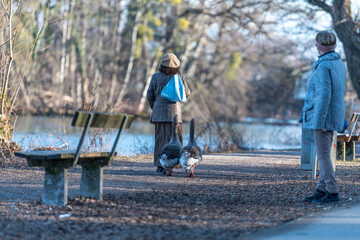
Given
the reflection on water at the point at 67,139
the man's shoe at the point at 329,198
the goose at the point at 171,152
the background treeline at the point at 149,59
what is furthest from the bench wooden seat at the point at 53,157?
the background treeline at the point at 149,59

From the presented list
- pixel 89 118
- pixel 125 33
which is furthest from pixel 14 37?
pixel 125 33

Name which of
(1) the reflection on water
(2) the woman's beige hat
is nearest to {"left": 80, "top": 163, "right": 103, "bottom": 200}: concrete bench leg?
(2) the woman's beige hat

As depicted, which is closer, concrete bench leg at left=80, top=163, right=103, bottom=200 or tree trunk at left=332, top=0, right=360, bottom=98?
concrete bench leg at left=80, top=163, right=103, bottom=200

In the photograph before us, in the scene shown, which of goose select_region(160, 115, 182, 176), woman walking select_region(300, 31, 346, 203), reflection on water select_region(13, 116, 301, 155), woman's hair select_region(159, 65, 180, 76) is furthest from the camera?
reflection on water select_region(13, 116, 301, 155)

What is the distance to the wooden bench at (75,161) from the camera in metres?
6.34

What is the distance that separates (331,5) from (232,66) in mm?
29626

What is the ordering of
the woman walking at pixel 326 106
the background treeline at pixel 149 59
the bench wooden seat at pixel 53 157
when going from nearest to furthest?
the bench wooden seat at pixel 53 157
the woman walking at pixel 326 106
the background treeline at pixel 149 59

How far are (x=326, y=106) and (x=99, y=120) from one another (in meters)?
2.88

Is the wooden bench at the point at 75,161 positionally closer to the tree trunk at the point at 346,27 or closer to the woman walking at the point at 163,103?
the woman walking at the point at 163,103

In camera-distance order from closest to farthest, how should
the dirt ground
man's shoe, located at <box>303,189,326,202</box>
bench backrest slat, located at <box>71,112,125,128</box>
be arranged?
1. the dirt ground
2. bench backrest slat, located at <box>71,112,125,128</box>
3. man's shoe, located at <box>303,189,326,202</box>

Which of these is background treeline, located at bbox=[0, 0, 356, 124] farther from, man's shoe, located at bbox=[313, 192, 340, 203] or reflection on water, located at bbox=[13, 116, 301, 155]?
man's shoe, located at bbox=[313, 192, 340, 203]

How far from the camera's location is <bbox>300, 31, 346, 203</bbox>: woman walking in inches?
286

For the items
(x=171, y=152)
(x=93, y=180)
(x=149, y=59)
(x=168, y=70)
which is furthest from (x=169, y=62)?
(x=149, y=59)

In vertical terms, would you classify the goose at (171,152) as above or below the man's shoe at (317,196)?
above
